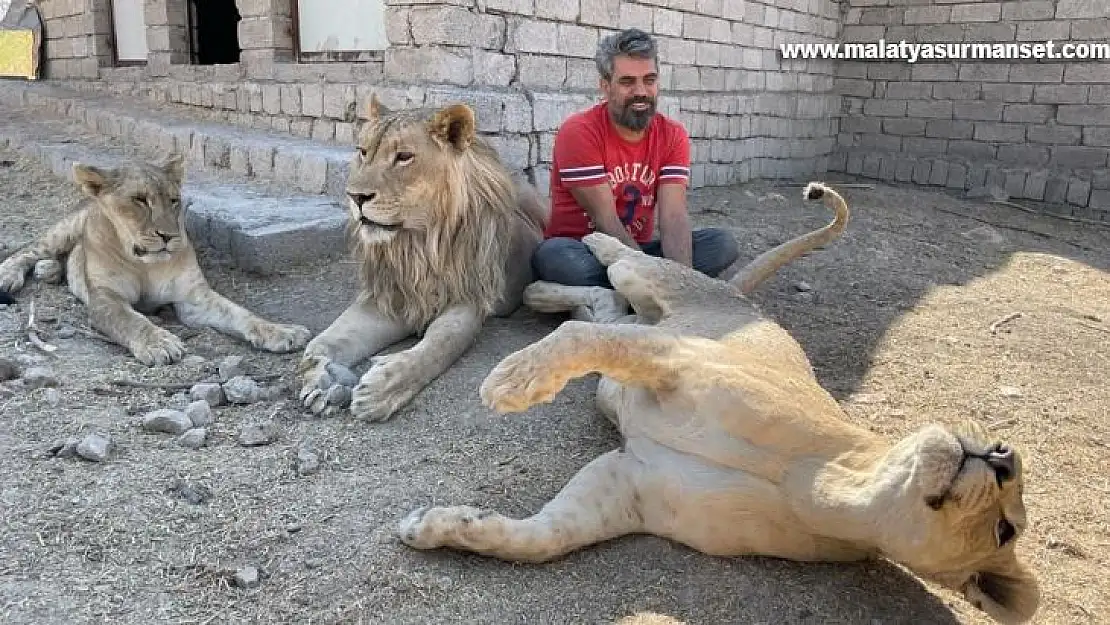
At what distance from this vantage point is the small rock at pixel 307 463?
2662 mm

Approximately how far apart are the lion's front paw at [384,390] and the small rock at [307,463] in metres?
0.30

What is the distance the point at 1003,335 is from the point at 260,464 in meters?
3.71

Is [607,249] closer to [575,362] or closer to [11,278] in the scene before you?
[575,362]

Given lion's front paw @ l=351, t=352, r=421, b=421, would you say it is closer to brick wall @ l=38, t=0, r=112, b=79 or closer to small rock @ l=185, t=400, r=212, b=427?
small rock @ l=185, t=400, r=212, b=427

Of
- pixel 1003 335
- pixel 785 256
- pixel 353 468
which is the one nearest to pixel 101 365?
pixel 353 468

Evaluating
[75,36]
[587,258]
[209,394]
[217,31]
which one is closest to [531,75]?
[587,258]

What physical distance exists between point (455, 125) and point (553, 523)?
1.90 metres

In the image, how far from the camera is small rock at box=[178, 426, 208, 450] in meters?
2.78

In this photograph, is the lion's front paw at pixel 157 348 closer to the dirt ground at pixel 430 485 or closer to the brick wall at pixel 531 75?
the dirt ground at pixel 430 485

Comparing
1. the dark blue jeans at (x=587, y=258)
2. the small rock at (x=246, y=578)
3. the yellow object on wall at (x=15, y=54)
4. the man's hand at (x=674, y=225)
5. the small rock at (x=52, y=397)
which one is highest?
the yellow object on wall at (x=15, y=54)

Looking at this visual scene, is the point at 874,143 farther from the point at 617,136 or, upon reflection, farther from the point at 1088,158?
the point at 617,136

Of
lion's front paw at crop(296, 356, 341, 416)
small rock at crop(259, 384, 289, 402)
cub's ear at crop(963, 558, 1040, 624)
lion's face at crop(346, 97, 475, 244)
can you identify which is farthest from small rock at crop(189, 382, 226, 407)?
cub's ear at crop(963, 558, 1040, 624)

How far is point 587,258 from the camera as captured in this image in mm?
3873

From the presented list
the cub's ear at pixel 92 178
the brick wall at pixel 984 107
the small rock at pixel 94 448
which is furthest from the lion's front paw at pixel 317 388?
the brick wall at pixel 984 107
